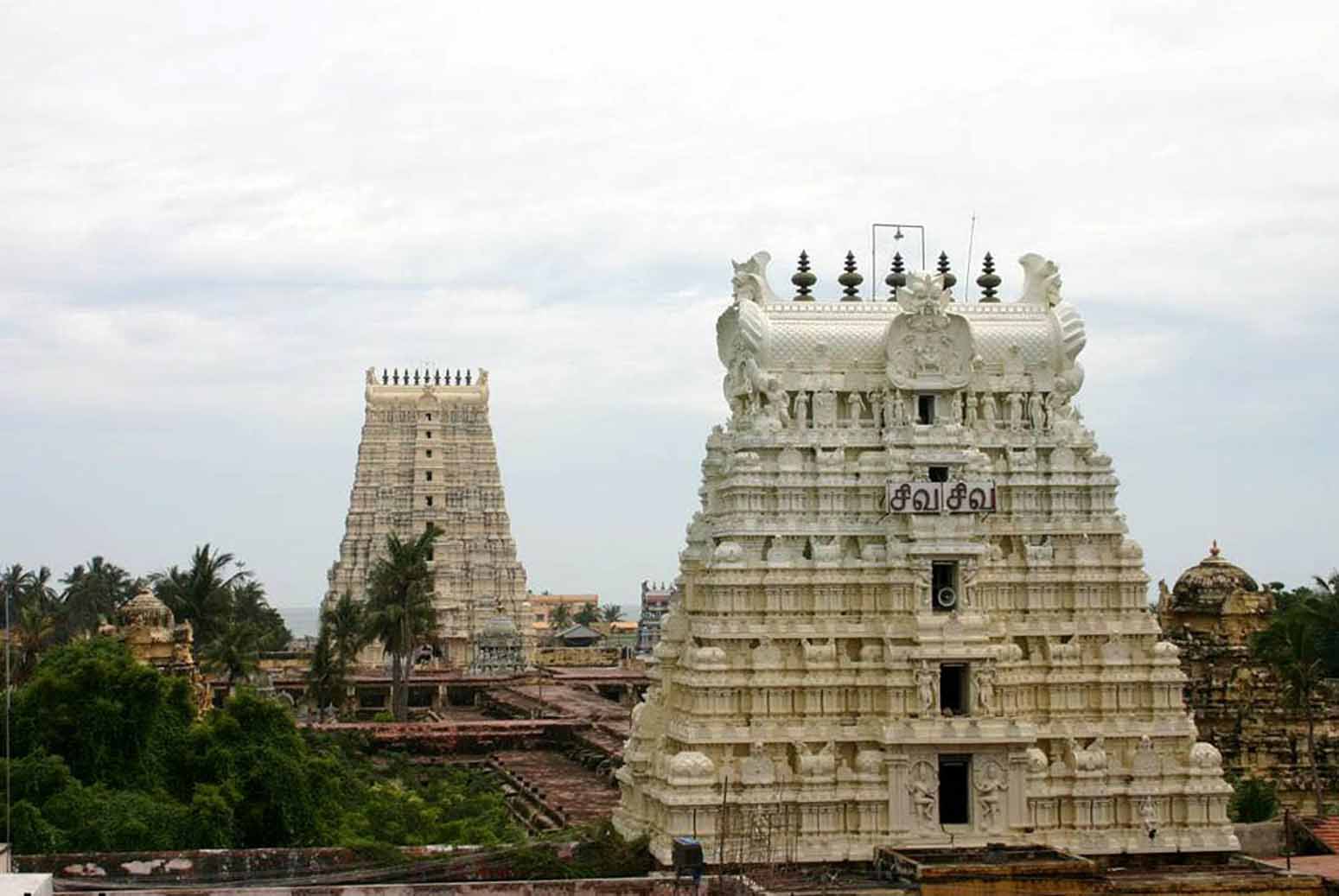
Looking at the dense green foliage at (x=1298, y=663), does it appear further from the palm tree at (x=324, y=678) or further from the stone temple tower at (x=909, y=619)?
the palm tree at (x=324, y=678)

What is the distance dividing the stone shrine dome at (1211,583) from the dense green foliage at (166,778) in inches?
930

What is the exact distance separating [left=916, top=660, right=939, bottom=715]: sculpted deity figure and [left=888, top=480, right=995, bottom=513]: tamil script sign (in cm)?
277

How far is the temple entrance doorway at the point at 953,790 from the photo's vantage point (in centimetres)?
3466

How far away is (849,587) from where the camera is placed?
35.3 m

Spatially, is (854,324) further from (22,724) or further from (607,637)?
(607,637)

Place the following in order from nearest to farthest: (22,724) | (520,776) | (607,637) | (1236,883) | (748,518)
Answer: (1236,883), (748,518), (22,724), (520,776), (607,637)

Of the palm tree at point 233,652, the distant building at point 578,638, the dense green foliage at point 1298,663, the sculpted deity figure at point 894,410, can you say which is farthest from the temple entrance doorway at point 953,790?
the distant building at point 578,638

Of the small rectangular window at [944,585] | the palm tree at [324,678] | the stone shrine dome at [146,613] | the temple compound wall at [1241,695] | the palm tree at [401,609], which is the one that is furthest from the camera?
the palm tree at [401,609]

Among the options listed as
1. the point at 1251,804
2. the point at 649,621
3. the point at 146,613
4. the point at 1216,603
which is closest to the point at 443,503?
the point at 649,621

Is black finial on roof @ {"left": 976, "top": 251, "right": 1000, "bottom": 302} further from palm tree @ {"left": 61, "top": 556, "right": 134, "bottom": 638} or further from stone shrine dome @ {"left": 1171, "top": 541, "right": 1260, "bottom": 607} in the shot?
palm tree @ {"left": 61, "top": 556, "right": 134, "bottom": 638}

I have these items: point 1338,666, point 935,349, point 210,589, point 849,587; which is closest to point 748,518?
point 849,587

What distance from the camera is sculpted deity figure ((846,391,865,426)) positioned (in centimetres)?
3622

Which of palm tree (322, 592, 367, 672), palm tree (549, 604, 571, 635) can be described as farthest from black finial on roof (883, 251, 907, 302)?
palm tree (549, 604, 571, 635)

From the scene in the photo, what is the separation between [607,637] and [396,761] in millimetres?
80121
